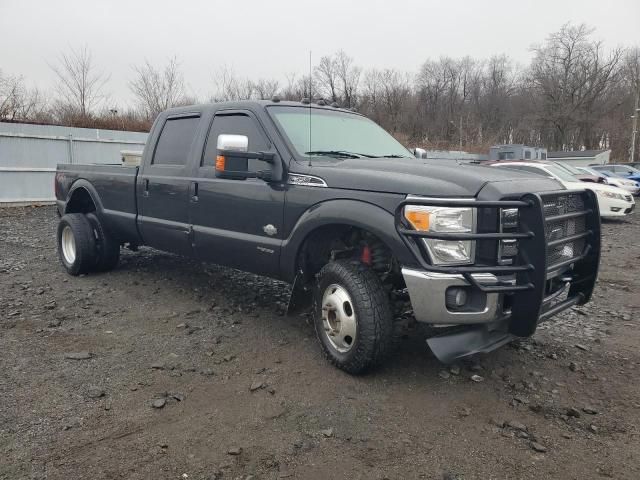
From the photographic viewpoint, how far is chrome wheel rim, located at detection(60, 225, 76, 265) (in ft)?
20.9

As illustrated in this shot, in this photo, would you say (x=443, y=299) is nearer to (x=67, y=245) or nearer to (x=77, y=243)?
(x=77, y=243)

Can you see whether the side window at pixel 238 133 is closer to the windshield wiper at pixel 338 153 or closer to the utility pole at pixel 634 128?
the windshield wiper at pixel 338 153

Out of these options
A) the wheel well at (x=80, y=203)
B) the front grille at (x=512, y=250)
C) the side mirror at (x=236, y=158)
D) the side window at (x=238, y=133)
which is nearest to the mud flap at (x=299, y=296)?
the side mirror at (x=236, y=158)

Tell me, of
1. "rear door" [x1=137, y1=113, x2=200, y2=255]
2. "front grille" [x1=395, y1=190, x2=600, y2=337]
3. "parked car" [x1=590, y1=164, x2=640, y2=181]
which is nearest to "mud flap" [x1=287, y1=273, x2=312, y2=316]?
"front grille" [x1=395, y1=190, x2=600, y2=337]

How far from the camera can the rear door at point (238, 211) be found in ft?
13.4

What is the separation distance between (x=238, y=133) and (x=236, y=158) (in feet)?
1.96

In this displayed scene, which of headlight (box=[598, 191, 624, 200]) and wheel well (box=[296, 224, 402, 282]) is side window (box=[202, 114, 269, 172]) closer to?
wheel well (box=[296, 224, 402, 282])

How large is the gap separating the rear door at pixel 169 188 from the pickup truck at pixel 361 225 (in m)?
0.02

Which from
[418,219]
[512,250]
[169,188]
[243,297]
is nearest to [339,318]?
[418,219]

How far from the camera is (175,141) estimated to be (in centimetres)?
517

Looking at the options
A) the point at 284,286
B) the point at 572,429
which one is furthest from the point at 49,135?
the point at 572,429

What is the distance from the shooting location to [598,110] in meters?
58.9

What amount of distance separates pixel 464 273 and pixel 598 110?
65.7 metres

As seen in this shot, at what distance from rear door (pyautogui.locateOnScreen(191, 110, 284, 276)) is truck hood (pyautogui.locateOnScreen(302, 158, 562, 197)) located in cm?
51
